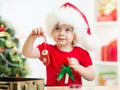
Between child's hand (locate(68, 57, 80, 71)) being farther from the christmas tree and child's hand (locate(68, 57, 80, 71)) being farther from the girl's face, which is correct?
the christmas tree

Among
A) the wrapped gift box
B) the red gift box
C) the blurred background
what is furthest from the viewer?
the red gift box

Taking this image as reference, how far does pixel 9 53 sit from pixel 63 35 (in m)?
0.41

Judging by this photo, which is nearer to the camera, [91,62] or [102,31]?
[91,62]

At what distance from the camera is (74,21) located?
1843mm

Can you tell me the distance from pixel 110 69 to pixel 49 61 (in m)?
0.79

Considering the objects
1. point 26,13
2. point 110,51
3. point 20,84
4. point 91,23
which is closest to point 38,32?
point 26,13

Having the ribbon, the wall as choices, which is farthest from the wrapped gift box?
the wall

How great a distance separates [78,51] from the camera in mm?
1866

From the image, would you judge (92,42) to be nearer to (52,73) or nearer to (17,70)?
(52,73)

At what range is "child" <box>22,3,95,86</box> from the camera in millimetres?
1824

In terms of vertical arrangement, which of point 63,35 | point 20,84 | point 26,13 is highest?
point 26,13

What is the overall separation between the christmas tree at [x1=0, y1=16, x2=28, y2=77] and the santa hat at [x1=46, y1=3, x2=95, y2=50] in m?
0.28

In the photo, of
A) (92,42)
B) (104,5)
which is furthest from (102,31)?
(92,42)

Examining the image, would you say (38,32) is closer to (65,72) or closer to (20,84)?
(65,72)
